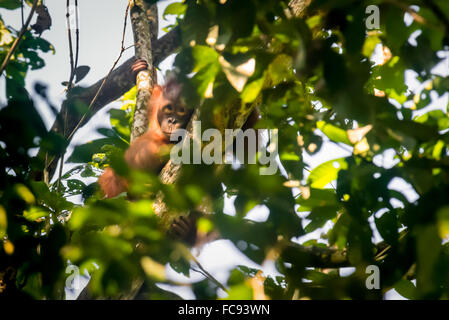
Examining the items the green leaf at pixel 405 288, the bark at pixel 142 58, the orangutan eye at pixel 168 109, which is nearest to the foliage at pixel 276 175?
the green leaf at pixel 405 288

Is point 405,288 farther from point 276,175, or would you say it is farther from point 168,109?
point 168,109

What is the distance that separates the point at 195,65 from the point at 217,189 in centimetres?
33

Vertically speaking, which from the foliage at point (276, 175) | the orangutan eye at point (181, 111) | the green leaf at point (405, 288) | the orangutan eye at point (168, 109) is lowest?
the green leaf at point (405, 288)

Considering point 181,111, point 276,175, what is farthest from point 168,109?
point 276,175

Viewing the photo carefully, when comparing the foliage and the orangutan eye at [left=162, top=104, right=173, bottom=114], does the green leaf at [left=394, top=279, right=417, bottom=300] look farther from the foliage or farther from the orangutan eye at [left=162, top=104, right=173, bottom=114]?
the orangutan eye at [left=162, top=104, right=173, bottom=114]

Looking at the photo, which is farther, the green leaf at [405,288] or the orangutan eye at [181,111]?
the orangutan eye at [181,111]

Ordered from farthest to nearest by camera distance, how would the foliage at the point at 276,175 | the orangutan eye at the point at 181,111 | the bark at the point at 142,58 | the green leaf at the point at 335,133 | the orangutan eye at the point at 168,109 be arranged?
the orangutan eye at the point at 168,109
the orangutan eye at the point at 181,111
the bark at the point at 142,58
the green leaf at the point at 335,133
the foliage at the point at 276,175

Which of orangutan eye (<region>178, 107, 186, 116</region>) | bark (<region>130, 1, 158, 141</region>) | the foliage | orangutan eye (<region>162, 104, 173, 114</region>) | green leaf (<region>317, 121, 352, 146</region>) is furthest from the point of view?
orangutan eye (<region>162, 104, 173, 114</region>)

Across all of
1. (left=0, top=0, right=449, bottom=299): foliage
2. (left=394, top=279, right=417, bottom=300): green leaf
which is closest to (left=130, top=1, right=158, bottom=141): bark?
(left=0, top=0, right=449, bottom=299): foliage

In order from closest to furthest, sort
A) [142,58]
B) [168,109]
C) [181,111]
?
[142,58], [181,111], [168,109]

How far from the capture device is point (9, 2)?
2.11m

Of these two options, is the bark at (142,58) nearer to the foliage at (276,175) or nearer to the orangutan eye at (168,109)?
the orangutan eye at (168,109)

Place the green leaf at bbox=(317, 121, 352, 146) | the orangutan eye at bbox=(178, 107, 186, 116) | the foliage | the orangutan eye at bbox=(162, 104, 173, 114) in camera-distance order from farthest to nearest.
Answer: the orangutan eye at bbox=(162, 104, 173, 114) → the orangutan eye at bbox=(178, 107, 186, 116) → the green leaf at bbox=(317, 121, 352, 146) → the foliage
